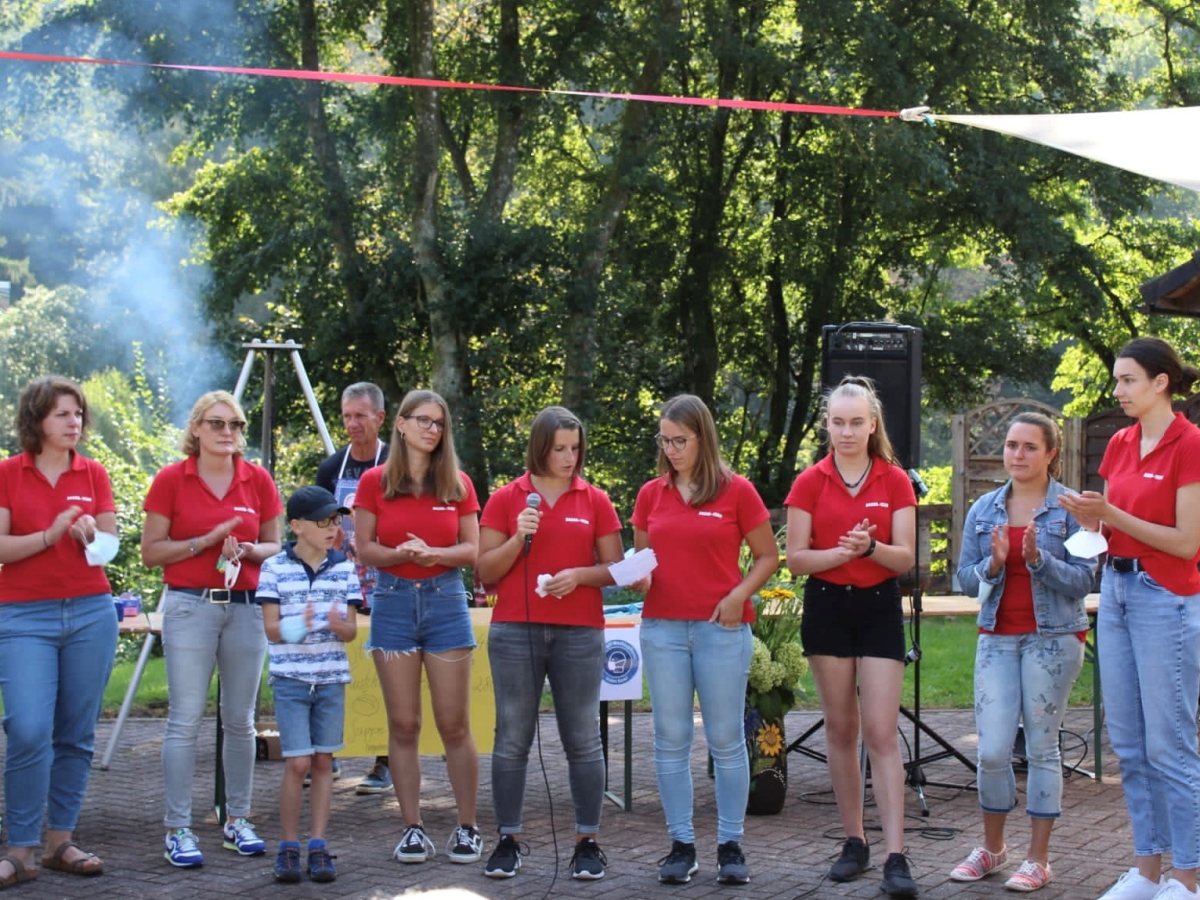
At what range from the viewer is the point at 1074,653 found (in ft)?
17.6

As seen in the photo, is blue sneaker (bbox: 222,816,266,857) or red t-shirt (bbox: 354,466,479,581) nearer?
red t-shirt (bbox: 354,466,479,581)

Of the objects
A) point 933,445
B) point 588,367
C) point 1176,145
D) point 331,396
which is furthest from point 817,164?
point 933,445

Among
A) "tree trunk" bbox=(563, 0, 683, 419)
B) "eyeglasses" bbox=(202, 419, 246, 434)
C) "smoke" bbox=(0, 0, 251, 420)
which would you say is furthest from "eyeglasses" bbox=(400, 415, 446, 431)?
"smoke" bbox=(0, 0, 251, 420)

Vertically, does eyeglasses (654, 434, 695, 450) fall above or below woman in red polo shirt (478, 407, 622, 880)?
above

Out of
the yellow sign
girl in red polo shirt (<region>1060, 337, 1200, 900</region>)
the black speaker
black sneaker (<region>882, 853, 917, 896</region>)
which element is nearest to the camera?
girl in red polo shirt (<region>1060, 337, 1200, 900</region>)

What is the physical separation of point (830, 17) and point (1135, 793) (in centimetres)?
1413

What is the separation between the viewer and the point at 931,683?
34.3 ft

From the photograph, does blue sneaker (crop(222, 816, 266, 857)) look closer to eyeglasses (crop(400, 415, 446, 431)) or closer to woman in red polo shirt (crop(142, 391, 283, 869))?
woman in red polo shirt (crop(142, 391, 283, 869))

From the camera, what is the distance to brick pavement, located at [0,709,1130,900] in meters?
5.44

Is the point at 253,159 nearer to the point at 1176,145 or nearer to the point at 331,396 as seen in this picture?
the point at 331,396

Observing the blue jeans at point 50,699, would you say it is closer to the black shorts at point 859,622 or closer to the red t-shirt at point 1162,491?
A: the black shorts at point 859,622

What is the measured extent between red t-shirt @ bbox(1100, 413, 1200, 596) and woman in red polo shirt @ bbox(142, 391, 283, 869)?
127 inches

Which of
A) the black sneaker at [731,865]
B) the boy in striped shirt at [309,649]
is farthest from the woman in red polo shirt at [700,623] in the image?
the boy in striped shirt at [309,649]

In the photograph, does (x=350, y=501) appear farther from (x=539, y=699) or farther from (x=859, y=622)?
(x=859, y=622)
